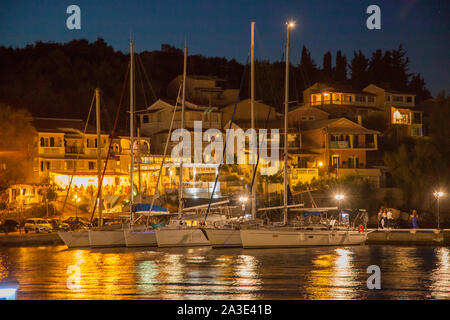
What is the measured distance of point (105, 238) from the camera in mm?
44281

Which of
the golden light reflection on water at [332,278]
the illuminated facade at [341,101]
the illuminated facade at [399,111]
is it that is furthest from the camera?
the illuminated facade at [341,101]

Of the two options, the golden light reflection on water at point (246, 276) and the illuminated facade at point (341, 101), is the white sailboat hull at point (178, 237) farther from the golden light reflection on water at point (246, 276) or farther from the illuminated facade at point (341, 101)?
the illuminated facade at point (341, 101)

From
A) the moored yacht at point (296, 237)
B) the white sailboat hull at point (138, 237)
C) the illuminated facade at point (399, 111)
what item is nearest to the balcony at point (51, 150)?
the white sailboat hull at point (138, 237)

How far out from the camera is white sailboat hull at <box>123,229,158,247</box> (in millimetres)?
44312

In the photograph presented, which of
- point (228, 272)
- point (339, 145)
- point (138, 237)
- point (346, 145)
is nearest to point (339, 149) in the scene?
point (339, 145)

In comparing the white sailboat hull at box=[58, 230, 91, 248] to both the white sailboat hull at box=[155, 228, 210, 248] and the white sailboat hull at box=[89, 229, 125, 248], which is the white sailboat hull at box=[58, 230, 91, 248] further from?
the white sailboat hull at box=[155, 228, 210, 248]

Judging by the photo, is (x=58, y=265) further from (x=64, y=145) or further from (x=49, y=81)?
(x=49, y=81)

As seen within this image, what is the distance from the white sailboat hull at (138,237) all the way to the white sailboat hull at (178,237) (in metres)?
1.34

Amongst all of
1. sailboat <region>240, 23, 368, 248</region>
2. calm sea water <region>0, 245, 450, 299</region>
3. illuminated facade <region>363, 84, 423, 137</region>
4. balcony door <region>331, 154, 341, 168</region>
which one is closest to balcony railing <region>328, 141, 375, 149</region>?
balcony door <region>331, 154, 341, 168</region>

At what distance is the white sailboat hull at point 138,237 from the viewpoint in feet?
145

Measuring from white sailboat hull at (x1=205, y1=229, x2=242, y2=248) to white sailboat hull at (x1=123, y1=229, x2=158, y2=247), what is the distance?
490 cm

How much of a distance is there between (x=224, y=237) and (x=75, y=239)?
1136 centimetres
